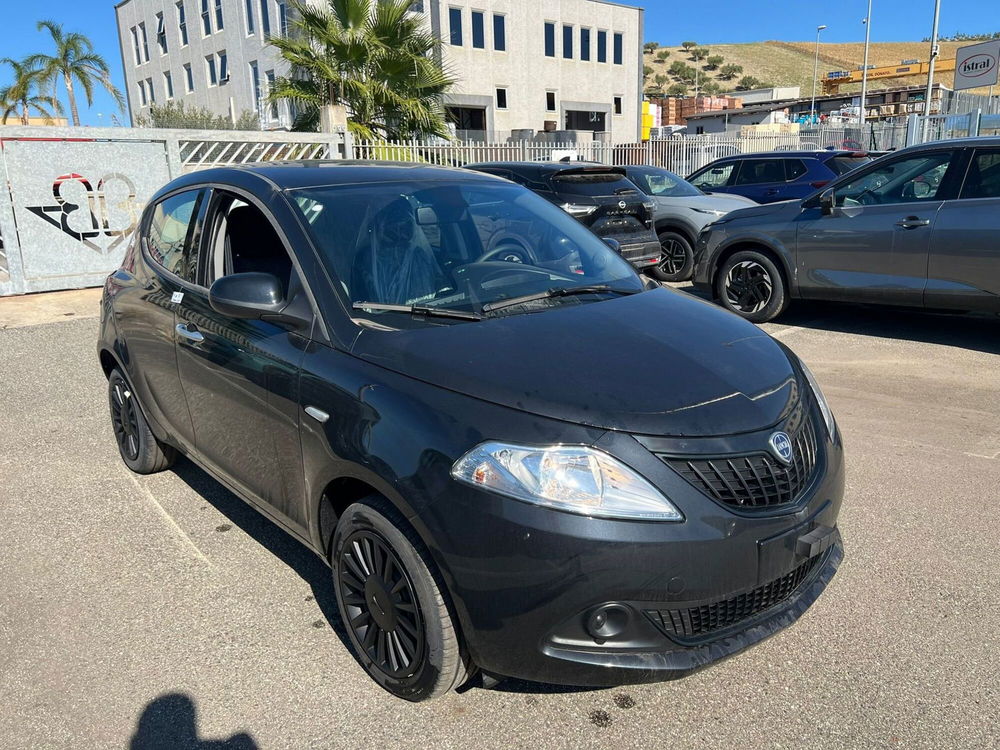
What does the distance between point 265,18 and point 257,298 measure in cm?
3789

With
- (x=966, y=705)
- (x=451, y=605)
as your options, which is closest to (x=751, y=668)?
(x=966, y=705)

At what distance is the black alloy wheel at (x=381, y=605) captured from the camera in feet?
8.04

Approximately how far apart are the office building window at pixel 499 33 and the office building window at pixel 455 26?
227cm

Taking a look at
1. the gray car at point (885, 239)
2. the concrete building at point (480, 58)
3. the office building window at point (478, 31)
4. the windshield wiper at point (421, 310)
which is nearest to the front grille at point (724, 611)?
the windshield wiper at point (421, 310)

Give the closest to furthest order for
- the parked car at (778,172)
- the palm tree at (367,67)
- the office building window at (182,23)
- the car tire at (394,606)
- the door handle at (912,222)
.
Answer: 1. the car tire at (394,606)
2. the door handle at (912,222)
3. the parked car at (778,172)
4. the palm tree at (367,67)
5. the office building window at (182,23)

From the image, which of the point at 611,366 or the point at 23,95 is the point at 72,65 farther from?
the point at 611,366

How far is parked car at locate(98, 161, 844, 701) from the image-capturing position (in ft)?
7.13

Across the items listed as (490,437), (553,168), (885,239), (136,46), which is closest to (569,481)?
(490,437)

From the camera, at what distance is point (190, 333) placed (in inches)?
137

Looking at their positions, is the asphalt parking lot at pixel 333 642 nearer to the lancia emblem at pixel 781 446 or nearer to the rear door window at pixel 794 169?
the lancia emblem at pixel 781 446

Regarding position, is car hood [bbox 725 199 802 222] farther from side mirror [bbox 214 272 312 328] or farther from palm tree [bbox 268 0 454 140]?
palm tree [bbox 268 0 454 140]

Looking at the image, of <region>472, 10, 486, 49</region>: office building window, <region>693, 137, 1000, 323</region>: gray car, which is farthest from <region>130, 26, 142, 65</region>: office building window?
<region>693, 137, 1000, 323</region>: gray car

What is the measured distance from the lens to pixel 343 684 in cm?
271

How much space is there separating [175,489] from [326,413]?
2237 mm
